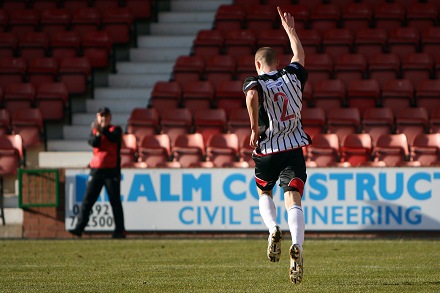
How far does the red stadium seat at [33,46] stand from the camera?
2103 cm

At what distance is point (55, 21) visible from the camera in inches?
864

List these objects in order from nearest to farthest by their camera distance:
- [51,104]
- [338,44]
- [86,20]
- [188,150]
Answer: [188,150], [51,104], [338,44], [86,20]

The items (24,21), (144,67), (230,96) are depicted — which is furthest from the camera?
(24,21)

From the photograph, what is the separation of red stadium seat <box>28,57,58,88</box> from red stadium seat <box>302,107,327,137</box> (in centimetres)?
572

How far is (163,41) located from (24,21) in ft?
10.5

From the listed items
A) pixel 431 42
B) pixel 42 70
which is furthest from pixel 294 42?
pixel 42 70

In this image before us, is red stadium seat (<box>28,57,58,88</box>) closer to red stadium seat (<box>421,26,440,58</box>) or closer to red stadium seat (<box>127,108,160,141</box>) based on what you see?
red stadium seat (<box>127,108,160,141</box>)

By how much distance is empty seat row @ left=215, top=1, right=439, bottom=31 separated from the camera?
2042 cm

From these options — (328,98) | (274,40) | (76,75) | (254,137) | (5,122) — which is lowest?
(5,122)

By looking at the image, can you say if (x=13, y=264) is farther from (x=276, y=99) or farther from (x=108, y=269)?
(x=276, y=99)

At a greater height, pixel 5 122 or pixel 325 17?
pixel 325 17

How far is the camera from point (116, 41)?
21.5m

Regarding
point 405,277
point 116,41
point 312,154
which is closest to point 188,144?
point 312,154

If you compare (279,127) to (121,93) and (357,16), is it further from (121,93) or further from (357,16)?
(357,16)
